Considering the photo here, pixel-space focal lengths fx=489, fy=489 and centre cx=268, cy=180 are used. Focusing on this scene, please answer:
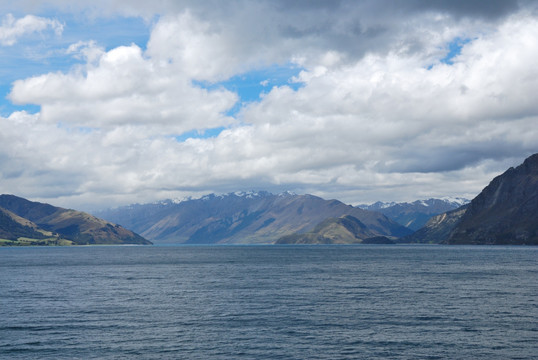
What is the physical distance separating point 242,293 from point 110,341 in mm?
51123

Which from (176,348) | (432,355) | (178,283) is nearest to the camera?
(432,355)

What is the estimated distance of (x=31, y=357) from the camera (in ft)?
193

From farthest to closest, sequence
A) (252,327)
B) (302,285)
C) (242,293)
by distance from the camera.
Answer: (302,285), (242,293), (252,327)

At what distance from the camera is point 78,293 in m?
117

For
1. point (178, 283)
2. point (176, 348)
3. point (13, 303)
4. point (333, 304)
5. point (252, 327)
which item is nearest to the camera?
point (176, 348)

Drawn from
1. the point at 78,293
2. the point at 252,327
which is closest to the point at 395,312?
the point at 252,327

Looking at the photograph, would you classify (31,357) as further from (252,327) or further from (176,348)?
(252,327)

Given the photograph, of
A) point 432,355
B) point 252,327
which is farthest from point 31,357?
point 432,355

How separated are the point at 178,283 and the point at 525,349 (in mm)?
100911

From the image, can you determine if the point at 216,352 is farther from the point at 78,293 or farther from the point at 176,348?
the point at 78,293

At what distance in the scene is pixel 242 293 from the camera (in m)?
115

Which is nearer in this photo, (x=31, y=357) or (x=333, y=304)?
(x=31, y=357)

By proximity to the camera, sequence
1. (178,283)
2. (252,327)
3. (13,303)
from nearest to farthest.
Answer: (252,327)
(13,303)
(178,283)

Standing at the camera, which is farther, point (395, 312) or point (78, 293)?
point (78, 293)
